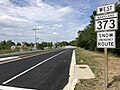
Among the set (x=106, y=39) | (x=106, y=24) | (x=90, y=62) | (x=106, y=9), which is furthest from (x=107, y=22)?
(x=90, y=62)

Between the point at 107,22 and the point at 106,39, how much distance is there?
0.63m

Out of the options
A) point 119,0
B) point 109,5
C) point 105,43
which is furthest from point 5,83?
point 119,0

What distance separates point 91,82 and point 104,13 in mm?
3161

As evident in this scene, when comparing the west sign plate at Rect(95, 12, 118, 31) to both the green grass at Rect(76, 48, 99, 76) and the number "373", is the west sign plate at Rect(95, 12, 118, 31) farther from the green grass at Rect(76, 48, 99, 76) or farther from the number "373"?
the green grass at Rect(76, 48, 99, 76)

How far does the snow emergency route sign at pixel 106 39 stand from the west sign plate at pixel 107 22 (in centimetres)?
19

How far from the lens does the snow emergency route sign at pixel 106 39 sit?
24.1 feet

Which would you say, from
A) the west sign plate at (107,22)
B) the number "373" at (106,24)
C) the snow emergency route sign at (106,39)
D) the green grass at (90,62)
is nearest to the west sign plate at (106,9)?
the west sign plate at (107,22)

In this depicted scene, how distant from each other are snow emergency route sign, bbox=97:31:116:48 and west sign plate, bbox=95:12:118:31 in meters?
0.19

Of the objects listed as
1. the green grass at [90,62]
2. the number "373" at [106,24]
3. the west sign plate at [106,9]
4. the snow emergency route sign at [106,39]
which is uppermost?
the west sign plate at [106,9]

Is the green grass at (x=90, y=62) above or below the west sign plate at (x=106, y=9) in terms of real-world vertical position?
below

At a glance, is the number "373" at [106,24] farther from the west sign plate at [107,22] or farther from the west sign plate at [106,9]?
the west sign plate at [106,9]

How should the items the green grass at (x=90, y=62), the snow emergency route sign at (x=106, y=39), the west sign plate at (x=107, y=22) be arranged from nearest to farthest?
the west sign plate at (x=107, y=22) < the snow emergency route sign at (x=106, y=39) < the green grass at (x=90, y=62)

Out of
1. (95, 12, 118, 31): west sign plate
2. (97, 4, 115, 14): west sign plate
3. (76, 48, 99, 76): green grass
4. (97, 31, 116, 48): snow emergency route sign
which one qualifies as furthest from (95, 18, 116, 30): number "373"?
(76, 48, 99, 76): green grass

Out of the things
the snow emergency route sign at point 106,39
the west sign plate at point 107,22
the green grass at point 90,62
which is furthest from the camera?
the green grass at point 90,62
